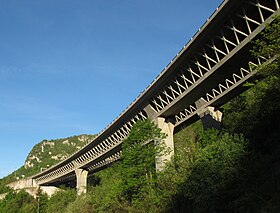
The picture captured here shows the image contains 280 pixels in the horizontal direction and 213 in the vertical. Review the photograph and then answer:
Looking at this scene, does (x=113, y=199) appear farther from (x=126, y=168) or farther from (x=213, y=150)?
(x=213, y=150)

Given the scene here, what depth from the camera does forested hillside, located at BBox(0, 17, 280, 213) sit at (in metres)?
16.8

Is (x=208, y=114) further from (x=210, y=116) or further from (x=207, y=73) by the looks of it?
(x=207, y=73)

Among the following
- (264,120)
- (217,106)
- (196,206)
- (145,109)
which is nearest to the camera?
(196,206)

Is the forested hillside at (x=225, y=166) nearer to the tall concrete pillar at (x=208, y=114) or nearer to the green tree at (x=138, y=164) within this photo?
the green tree at (x=138, y=164)

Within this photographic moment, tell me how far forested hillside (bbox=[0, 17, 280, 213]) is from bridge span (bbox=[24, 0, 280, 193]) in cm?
199

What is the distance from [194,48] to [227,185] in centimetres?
1445

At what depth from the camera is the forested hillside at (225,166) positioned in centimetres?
1680

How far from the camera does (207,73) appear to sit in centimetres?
2980

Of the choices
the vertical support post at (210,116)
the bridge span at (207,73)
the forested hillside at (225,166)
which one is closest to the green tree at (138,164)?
the forested hillside at (225,166)

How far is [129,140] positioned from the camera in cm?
3441

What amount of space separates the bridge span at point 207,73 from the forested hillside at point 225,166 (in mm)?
1988

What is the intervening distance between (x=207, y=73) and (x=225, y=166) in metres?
12.7

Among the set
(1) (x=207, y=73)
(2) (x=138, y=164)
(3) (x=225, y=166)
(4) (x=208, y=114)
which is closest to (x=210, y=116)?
(4) (x=208, y=114)

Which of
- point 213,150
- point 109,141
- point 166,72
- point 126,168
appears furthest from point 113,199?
point 109,141
